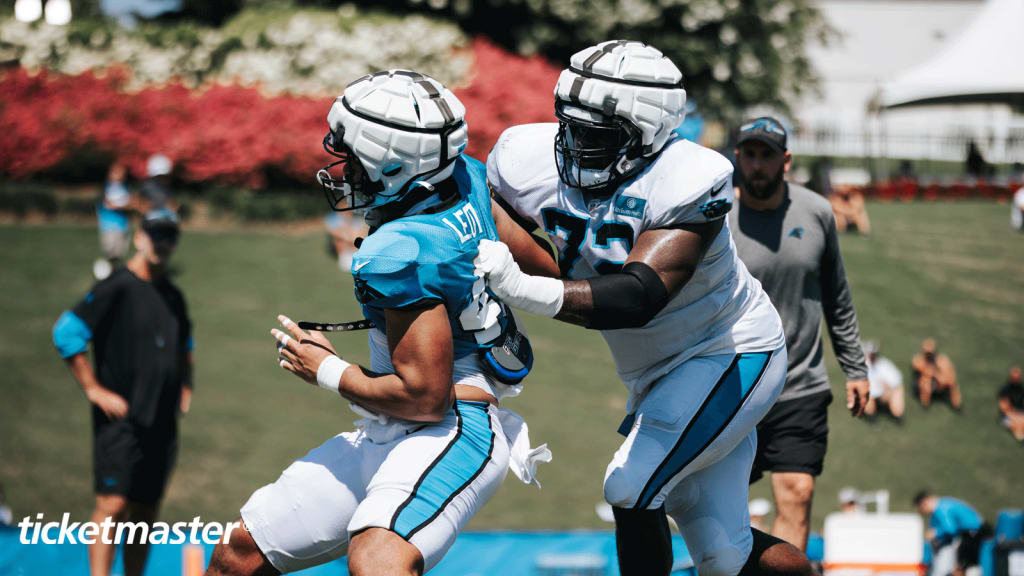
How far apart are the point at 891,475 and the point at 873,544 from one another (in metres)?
3.78

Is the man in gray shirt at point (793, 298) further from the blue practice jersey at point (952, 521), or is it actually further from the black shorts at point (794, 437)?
the blue practice jersey at point (952, 521)

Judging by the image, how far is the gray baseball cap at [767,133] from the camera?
15.4 feet

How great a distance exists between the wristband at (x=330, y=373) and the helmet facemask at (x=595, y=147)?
3.16 ft

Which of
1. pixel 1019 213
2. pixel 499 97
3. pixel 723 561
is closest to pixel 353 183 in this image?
pixel 723 561

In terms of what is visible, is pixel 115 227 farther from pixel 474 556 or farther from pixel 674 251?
pixel 674 251

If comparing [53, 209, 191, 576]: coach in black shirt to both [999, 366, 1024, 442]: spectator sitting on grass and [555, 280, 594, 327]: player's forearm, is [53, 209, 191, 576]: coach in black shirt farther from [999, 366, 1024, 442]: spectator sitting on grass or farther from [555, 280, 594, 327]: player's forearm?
[999, 366, 1024, 442]: spectator sitting on grass

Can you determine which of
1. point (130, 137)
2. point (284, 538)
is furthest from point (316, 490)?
point (130, 137)

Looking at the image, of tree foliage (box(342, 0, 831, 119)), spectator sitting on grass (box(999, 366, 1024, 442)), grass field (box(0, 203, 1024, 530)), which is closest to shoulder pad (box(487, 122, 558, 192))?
grass field (box(0, 203, 1024, 530))

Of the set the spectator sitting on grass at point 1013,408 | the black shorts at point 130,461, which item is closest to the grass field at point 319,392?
the spectator sitting on grass at point 1013,408

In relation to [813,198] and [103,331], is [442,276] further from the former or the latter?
[103,331]

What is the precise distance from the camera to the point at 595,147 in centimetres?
336

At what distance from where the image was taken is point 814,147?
30.8m

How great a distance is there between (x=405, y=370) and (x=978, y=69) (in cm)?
2354

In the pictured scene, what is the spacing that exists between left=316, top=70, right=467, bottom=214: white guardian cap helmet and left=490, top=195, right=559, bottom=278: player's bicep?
0.43m
